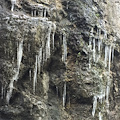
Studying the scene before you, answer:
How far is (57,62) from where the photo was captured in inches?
385

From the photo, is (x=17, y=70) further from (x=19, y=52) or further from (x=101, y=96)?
(x=101, y=96)

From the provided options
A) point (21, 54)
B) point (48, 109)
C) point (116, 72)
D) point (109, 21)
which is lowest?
point (48, 109)

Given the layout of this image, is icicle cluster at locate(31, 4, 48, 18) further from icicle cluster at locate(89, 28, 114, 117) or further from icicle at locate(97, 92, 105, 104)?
icicle at locate(97, 92, 105, 104)

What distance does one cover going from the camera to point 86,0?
440 inches

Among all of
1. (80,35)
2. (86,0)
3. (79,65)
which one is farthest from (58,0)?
(79,65)

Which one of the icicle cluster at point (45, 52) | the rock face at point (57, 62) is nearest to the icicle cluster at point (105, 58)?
the rock face at point (57, 62)

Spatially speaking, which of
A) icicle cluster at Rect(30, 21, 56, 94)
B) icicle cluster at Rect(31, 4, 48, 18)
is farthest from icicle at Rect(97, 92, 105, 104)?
icicle cluster at Rect(31, 4, 48, 18)

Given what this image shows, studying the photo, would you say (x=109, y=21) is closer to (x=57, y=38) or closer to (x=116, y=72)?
(x=116, y=72)

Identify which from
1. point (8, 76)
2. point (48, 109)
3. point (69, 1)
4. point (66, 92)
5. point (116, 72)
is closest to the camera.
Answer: point (8, 76)

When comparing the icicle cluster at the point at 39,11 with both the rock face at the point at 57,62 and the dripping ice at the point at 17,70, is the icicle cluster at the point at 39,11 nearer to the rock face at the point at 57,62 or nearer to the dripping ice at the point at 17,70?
the rock face at the point at 57,62

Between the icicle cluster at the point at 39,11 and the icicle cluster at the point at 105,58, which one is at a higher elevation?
the icicle cluster at the point at 39,11

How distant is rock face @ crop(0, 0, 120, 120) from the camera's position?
8453mm

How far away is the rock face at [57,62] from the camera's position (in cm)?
845

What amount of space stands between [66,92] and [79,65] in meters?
1.44
